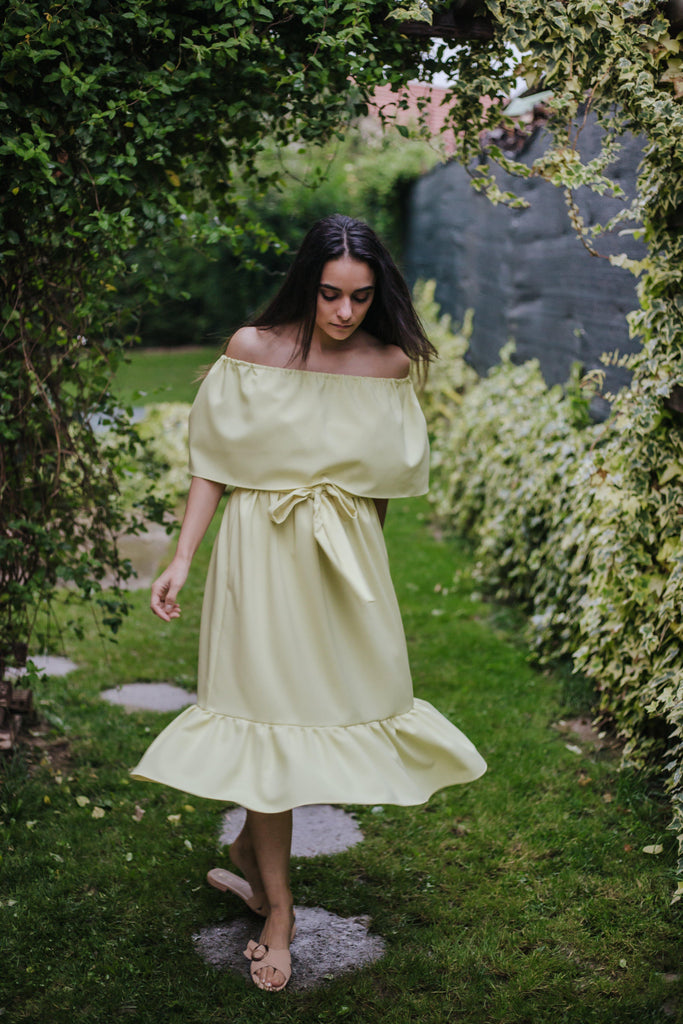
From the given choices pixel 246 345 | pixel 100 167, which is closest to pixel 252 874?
pixel 246 345

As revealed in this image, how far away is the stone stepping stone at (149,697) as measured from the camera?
396cm

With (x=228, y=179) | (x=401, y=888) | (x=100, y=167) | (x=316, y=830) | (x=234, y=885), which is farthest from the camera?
(x=228, y=179)

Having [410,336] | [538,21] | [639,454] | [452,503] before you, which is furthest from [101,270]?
[452,503]

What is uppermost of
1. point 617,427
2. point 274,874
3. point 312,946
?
point 617,427

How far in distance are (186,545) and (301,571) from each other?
27cm

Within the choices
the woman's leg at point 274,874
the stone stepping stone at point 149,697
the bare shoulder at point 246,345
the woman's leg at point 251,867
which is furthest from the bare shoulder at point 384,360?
the stone stepping stone at point 149,697

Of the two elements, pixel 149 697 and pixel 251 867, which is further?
pixel 149 697

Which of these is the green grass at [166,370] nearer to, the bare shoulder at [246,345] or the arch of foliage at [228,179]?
the arch of foliage at [228,179]

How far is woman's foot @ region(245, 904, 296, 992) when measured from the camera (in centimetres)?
228

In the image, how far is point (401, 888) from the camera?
2.73 m

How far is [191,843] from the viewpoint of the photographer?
9.68 ft

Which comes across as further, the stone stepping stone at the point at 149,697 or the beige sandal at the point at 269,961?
the stone stepping stone at the point at 149,697

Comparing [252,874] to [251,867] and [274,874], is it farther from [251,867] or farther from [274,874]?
[274,874]

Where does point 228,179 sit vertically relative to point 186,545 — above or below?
above
